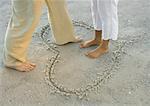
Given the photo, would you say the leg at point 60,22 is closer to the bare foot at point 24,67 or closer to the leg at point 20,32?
the leg at point 20,32

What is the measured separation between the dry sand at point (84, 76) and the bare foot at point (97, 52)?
0.12 ft

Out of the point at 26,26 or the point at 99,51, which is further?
the point at 99,51

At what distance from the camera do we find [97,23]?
205 centimetres

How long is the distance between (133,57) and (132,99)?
40cm

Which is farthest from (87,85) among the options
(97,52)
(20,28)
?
(20,28)

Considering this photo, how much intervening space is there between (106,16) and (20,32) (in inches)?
20.6

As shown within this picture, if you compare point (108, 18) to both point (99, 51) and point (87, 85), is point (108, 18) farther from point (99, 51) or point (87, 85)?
point (87, 85)

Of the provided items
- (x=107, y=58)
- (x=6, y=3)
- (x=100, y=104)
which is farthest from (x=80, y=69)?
(x=6, y=3)

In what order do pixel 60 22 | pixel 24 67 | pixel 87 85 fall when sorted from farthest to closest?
pixel 60 22 < pixel 24 67 < pixel 87 85

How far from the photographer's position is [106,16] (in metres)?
1.92

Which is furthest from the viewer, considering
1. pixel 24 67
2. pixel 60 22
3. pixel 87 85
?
pixel 60 22

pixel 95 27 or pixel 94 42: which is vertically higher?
pixel 95 27

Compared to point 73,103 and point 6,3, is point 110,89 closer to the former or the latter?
point 73,103

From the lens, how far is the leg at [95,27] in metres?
1.99
